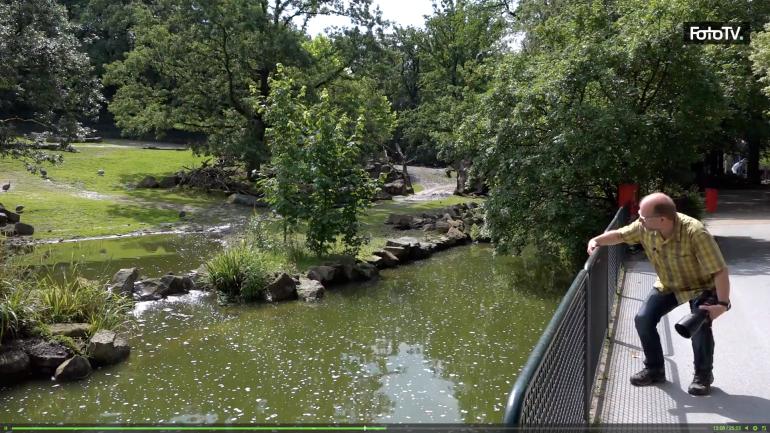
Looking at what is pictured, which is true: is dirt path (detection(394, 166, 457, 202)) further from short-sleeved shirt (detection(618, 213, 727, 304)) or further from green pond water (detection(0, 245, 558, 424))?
short-sleeved shirt (detection(618, 213, 727, 304))

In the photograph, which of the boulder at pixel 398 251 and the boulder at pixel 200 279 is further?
the boulder at pixel 398 251

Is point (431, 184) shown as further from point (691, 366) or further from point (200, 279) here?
point (691, 366)

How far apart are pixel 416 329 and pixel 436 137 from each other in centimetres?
2336

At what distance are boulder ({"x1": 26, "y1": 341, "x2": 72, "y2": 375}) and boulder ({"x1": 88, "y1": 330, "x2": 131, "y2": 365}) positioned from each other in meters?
0.31

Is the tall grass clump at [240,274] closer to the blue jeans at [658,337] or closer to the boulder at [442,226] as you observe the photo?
the blue jeans at [658,337]

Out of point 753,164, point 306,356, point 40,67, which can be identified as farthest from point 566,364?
point 753,164

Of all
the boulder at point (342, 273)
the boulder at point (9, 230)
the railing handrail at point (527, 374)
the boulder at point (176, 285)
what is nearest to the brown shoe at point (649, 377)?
the railing handrail at point (527, 374)

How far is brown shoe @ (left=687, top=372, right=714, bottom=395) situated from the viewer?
5.09 meters

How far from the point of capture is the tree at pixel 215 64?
26.4 meters

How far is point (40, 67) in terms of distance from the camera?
725 inches

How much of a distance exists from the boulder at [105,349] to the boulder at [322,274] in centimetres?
506

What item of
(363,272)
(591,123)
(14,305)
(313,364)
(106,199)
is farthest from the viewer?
(106,199)

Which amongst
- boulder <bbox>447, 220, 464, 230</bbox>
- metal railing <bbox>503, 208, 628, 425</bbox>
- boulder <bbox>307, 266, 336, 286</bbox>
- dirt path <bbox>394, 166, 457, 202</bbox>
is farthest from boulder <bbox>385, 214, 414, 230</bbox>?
metal railing <bbox>503, 208, 628, 425</bbox>

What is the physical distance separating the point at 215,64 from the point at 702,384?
25830mm
